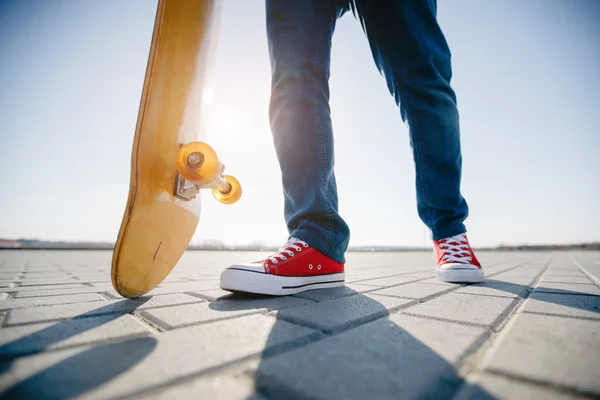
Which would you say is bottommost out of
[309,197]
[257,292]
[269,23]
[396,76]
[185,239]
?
[257,292]

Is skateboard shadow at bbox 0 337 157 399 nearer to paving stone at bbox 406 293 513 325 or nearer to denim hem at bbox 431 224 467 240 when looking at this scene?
paving stone at bbox 406 293 513 325

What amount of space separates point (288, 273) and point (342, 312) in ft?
1.41

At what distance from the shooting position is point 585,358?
48 cm

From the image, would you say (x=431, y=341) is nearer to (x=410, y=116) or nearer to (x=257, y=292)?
(x=257, y=292)

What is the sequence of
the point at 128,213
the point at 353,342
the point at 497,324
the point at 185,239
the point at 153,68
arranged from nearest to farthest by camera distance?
the point at 353,342, the point at 497,324, the point at 128,213, the point at 153,68, the point at 185,239

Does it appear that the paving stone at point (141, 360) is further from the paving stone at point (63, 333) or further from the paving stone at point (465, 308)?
the paving stone at point (465, 308)

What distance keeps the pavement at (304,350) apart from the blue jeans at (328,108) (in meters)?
0.59

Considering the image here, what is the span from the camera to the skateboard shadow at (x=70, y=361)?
0.41 meters

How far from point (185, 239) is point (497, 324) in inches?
45.9

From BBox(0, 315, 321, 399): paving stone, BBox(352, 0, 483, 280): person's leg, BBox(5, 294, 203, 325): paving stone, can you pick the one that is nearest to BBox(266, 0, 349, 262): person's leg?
BBox(352, 0, 483, 280): person's leg

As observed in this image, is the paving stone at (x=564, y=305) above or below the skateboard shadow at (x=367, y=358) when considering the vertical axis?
above

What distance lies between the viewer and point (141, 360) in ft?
1.65

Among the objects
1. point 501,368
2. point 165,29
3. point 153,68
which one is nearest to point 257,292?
point 501,368

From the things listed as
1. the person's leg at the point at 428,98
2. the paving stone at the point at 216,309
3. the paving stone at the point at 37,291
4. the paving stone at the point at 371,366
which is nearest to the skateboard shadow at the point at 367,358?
the paving stone at the point at 371,366
